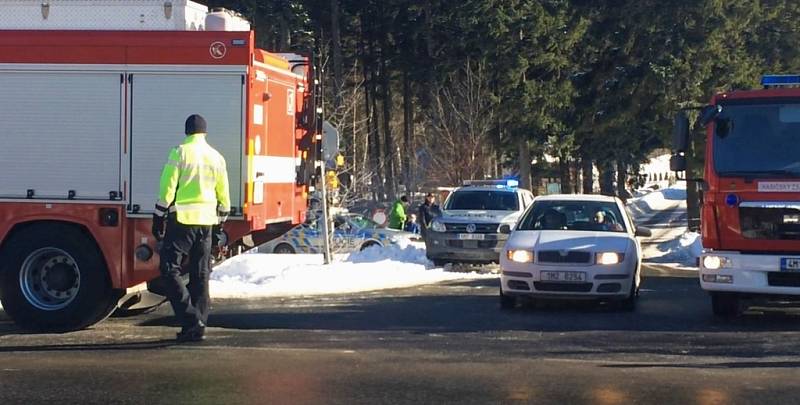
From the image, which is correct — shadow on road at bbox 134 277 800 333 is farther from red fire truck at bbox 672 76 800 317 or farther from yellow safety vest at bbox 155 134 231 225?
yellow safety vest at bbox 155 134 231 225

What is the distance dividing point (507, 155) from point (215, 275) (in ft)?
94.7

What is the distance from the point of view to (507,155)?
44906mm

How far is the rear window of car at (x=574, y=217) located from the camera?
14305mm

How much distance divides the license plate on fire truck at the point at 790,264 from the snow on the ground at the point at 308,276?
6.45 metres

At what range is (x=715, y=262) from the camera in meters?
12.2

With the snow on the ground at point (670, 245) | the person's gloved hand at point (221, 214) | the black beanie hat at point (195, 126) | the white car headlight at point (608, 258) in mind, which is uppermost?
the black beanie hat at point (195, 126)

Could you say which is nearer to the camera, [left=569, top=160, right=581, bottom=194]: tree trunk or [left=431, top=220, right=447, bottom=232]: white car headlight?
[left=431, top=220, right=447, bottom=232]: white car headlight

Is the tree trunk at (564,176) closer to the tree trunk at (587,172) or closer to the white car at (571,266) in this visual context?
the tree trunk at (587,172)

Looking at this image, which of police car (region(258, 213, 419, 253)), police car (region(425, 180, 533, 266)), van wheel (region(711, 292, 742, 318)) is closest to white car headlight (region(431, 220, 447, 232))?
police car (region(425, 180, 533, 266))

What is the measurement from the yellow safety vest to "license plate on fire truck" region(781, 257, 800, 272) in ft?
20.4

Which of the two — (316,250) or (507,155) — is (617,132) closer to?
(507,155)

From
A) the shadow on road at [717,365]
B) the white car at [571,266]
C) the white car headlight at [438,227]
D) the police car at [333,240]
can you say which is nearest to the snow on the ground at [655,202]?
the police car at [333,240]

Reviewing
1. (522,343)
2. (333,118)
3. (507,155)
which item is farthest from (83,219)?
(507,155)

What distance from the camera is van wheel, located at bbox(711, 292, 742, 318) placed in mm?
12648
